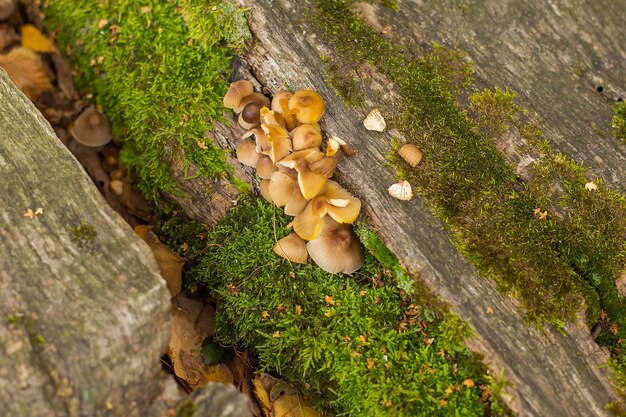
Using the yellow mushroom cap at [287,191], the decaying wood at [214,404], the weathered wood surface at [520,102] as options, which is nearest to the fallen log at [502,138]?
the weathered wood surface at [520,102]

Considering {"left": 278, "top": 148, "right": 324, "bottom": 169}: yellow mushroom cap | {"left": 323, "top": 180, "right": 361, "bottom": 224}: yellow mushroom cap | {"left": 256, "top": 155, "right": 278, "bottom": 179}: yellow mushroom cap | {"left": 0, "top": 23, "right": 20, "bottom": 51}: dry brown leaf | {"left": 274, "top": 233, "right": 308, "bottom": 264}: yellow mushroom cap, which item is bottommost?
{"left": 0, "top": 23, "right": 20, "bottom": 51}: dry brown leaf

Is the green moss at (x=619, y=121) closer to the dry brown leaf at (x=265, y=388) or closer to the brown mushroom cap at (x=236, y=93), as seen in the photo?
the brown mushroom cap at (x=236, y=93)

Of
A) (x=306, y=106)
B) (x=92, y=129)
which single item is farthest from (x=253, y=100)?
(x=92, y=129)

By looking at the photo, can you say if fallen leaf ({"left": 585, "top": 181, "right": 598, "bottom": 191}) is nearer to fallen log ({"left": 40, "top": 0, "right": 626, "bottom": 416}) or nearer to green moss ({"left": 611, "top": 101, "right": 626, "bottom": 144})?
fallen log ({"left": 40, "top": 0, "right": 626, "bottom": 416})

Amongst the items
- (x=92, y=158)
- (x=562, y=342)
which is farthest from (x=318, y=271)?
(x=92, y=158)

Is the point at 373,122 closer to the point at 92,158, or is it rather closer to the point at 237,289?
the point at 237,289

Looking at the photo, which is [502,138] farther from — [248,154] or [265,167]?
[248,154]

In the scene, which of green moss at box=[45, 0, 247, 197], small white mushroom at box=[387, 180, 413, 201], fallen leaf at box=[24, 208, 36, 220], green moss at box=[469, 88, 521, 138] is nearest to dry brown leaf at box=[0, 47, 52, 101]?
green moss at box=[45, 0, 247, 197]
